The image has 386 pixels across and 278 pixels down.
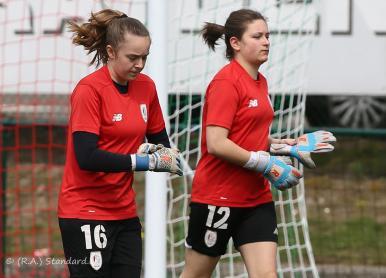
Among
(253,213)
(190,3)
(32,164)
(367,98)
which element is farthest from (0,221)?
(367,98)

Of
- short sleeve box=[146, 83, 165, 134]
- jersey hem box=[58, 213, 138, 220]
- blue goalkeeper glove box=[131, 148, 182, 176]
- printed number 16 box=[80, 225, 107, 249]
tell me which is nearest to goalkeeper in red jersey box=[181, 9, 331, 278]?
short sleeve box=[146, 83, 165, 134]

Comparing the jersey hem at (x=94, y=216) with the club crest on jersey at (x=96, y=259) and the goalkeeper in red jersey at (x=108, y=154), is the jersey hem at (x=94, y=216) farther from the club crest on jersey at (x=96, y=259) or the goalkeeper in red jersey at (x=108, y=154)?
the club crest on jersey at (x=96, y=259)

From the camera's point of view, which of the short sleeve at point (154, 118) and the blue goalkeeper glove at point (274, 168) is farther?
the blue goalkeeper glove at point (274, 168)

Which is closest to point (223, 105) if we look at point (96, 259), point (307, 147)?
point (307, 147)

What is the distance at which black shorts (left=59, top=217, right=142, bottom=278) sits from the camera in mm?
5590

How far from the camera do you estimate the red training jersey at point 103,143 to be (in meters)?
5.52

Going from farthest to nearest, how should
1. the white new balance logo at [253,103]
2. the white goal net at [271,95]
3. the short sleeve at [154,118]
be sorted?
the white goal net at [271,95]
the white new balance logo at [253,103]
the short sleeve at [154,118]

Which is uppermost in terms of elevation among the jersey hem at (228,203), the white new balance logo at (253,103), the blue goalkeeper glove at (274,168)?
the white new balance logo at (253,103)

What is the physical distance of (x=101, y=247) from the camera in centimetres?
560

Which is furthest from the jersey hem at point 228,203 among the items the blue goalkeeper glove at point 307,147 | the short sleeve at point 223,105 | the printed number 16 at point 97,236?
the printed number 16 at point 97,236

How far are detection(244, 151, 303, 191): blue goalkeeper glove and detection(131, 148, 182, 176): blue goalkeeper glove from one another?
19.9 inches

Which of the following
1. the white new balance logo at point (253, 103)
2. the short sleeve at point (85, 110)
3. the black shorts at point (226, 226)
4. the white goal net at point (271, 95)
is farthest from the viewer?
the white goal net at point (271, 95)

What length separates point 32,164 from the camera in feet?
32.6

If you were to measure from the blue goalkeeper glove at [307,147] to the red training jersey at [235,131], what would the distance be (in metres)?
0.09
